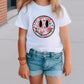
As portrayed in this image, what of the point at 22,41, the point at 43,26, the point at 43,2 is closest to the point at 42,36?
the point at 43,26

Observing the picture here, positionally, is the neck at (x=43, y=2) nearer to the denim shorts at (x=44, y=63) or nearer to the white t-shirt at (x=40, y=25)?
the white t-shirt at (x=40, y=25)

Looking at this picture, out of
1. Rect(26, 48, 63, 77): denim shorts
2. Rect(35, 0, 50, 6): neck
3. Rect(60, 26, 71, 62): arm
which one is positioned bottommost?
Rect(26, 48, 63, 77): denim shorts

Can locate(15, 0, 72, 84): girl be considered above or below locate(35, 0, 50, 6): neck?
below

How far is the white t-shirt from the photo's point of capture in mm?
2260

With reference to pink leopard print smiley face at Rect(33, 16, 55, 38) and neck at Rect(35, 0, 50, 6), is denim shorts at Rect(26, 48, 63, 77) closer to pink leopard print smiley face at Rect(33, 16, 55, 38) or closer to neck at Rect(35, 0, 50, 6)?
pink leopard print smiley face at Rect(33, 16, 55, 38)

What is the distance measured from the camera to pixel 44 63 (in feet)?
7.43

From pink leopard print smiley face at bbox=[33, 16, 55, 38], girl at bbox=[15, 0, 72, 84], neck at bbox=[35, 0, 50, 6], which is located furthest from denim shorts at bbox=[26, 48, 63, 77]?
neck at bbox=[35, 0, 50, 6]

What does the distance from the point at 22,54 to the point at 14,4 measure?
35.8 feet

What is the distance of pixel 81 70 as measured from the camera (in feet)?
14.4

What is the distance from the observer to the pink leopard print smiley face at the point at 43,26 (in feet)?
7.42

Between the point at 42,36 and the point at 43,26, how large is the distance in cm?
10

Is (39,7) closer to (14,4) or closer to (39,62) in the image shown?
(39,62)

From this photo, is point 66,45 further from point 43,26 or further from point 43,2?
point 43,2

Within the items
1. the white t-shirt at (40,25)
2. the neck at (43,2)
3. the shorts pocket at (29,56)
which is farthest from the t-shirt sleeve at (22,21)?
the shorts pocket at (29,56)
